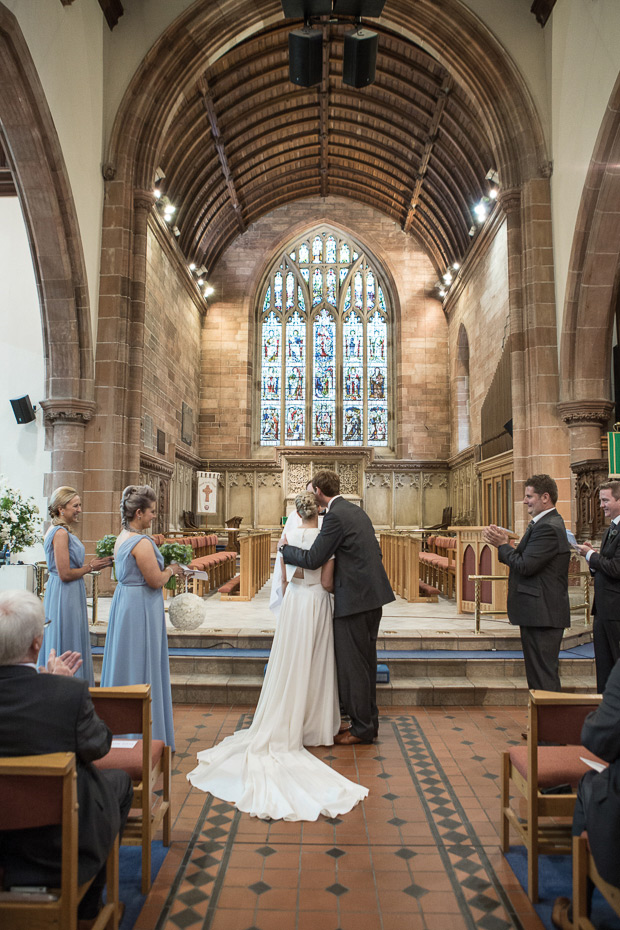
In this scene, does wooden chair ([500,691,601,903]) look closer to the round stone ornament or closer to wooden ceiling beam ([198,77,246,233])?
the round stone ornament

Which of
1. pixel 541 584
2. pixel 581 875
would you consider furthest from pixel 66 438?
pixel 581 875

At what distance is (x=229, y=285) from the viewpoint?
668 inches

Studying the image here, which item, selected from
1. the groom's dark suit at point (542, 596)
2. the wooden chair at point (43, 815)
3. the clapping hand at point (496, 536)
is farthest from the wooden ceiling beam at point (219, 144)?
the wooden chair at point (43, 815)

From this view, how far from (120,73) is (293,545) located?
8769mm

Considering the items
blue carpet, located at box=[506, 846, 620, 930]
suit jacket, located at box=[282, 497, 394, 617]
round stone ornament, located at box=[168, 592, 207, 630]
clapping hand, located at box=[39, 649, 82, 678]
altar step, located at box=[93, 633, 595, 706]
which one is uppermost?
suit jacket, located at box=[282, 497, 394, 617]

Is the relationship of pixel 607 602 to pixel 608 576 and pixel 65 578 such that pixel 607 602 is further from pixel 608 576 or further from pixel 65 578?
pixel 65 578

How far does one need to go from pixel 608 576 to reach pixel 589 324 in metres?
5.98

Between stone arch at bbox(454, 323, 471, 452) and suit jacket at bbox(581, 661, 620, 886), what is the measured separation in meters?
14.0

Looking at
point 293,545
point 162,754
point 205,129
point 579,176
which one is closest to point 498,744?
point 293,545

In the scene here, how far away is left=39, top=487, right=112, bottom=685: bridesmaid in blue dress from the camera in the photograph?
12.3 ft

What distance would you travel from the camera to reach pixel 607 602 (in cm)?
368

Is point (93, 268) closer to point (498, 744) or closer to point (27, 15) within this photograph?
point (27, 15)

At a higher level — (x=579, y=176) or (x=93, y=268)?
(x=579, y=176)

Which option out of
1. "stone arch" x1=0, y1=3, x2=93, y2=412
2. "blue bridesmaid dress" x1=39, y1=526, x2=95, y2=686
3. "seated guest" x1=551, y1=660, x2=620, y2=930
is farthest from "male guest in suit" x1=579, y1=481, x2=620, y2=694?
"stone arch" x1=0, y1=3, x2=93, y2=412
